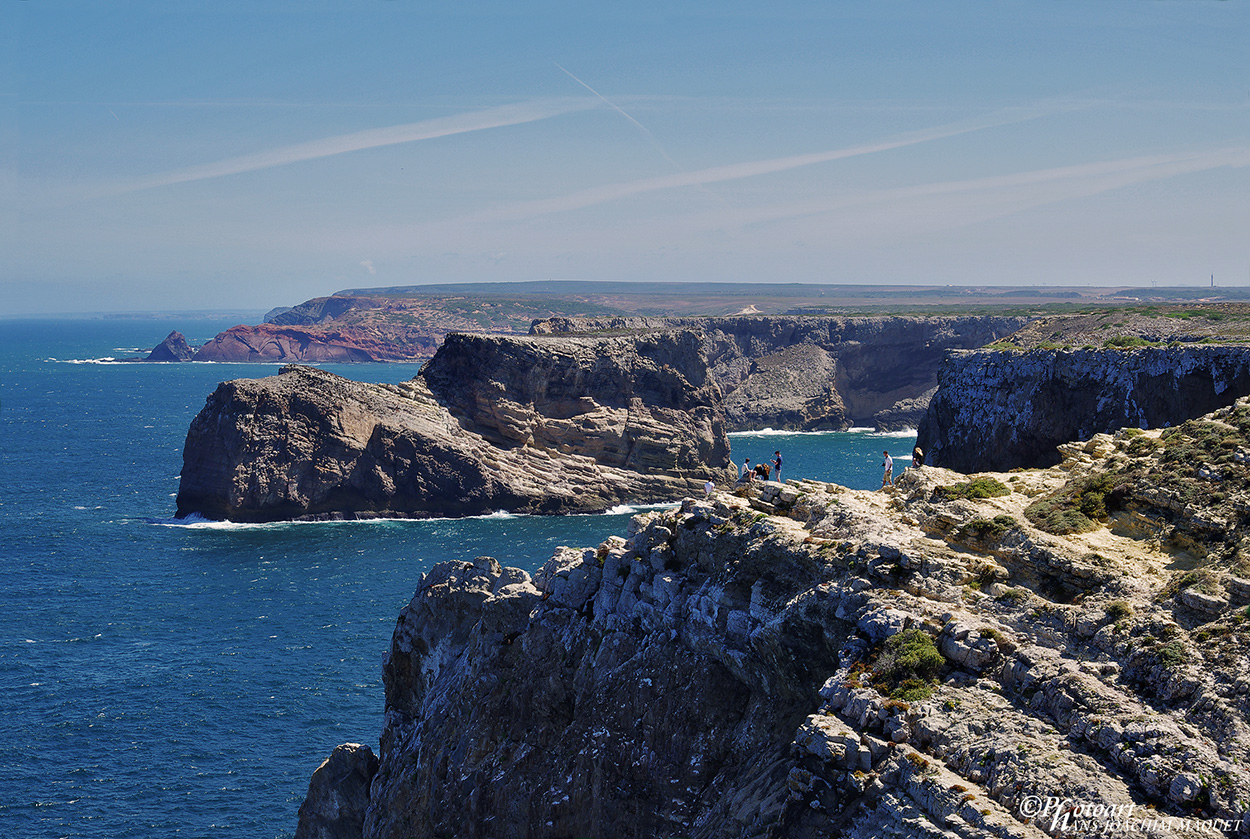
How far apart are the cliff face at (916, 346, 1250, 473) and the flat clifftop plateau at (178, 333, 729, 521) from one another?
169 feet

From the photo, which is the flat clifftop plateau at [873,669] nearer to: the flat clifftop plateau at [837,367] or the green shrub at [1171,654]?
the green shrub at [1171,654]

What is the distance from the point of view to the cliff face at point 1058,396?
145ft

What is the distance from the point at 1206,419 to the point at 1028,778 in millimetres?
12762

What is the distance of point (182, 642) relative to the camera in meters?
60.2

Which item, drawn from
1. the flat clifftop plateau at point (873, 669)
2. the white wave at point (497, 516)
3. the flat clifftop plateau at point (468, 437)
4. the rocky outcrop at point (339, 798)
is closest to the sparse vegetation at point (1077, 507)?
the flat clifftop plateau at point (873, 669)

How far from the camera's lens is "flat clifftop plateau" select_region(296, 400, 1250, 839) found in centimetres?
1540

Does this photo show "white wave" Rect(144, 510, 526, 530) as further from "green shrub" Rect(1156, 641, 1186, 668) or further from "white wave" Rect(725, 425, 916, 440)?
"green shrub" Rect(1156, 641, 1186, 668)

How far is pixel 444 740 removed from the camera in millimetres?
29609

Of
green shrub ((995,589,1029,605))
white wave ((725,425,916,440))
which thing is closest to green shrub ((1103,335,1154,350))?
green shrub ((995,589,1029,605))

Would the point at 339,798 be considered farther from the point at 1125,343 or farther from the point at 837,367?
the point at 837,367

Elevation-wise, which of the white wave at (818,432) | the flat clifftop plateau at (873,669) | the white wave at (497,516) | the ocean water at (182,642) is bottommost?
the white wave at (818,432)

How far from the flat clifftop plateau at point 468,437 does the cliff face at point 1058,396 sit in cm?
5137

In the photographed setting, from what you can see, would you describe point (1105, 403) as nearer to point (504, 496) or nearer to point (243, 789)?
point (243, 789)

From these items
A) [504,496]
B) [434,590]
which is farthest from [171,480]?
[434,590]
